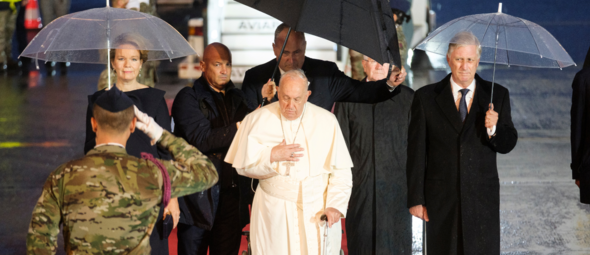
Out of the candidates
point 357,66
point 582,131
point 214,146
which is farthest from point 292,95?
point 357,66

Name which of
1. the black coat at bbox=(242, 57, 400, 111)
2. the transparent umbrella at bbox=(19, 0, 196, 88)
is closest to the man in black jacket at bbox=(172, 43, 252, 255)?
the black coat at bbox=(242, 57, 400, 111)

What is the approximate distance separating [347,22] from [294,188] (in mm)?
1075

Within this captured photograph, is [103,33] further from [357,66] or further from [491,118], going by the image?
[357,66]

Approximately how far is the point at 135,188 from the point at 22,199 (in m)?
4.37

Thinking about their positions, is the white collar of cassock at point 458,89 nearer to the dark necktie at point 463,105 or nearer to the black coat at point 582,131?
the dark necktie at point 463,105

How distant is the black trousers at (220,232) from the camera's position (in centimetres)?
443

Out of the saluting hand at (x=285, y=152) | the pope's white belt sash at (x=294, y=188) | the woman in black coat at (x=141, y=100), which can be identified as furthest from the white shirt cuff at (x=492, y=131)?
the woman in black coat at (x=141, y=100)

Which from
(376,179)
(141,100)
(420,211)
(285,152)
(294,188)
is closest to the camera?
(285,152)

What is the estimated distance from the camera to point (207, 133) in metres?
4.24

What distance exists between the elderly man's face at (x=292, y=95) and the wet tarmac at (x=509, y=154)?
2419 mm

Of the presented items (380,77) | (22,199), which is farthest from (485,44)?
(22,199)

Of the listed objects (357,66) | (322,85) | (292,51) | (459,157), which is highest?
(357,66)

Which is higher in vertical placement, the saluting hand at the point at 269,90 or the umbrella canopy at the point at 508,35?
the umbrella canopy at the point at 508,35

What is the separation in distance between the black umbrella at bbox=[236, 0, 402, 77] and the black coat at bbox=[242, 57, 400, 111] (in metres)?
0.92
